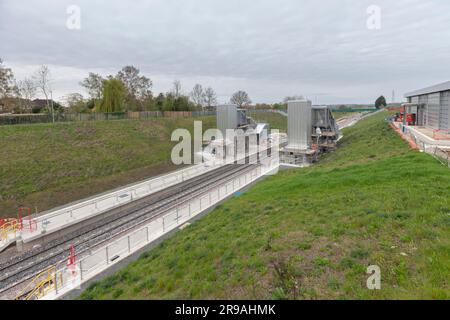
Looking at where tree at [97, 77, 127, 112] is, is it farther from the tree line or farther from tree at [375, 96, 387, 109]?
tree at [375, 96, 387, 109]

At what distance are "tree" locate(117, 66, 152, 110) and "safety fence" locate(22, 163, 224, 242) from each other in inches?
1477

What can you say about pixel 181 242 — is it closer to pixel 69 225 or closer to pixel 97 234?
pixel 97 234

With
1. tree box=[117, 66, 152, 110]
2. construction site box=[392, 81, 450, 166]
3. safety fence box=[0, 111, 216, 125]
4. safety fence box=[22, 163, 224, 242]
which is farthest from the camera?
tree box=[117, 66, 152, 110]

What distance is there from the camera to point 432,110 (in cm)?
2783

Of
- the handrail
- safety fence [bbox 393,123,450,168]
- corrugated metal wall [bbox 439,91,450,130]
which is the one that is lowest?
the handrail

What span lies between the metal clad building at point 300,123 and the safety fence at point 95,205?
1243cm

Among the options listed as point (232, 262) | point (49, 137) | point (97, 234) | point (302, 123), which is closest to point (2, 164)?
point (49, 137)

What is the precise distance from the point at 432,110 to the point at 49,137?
39779 mm

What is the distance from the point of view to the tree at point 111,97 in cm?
4459

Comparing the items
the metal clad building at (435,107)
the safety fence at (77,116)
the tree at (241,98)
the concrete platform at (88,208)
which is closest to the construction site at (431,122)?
the metal clad building at (435,107)

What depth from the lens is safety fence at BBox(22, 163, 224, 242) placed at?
16.2 meters

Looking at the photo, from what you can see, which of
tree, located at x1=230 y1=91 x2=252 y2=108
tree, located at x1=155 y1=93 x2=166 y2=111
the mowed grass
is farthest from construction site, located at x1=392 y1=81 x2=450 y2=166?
tree, located at x1=230 y1=91 x2=252 y2=108

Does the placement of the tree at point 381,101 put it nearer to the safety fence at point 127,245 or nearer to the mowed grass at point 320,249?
the safety fence at point 127,245

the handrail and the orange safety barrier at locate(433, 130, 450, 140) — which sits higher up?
the orange safety barrier at locate(433, 130, 450, 140)
